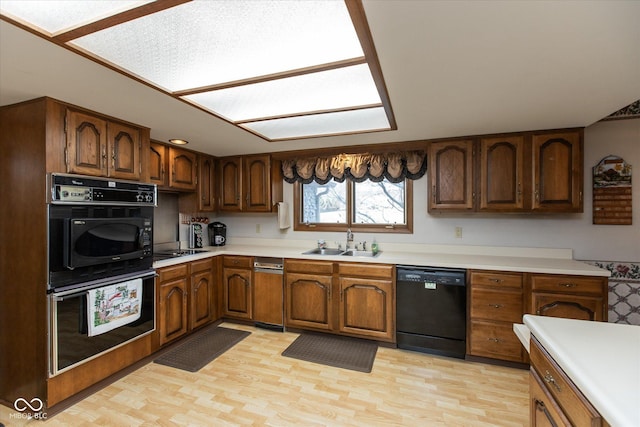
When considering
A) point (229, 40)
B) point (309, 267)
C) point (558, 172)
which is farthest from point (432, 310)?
point (229, 40)

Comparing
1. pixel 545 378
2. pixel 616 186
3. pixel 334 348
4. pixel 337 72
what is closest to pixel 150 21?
pixel 337 72

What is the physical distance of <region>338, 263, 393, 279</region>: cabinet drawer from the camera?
285 centimetres

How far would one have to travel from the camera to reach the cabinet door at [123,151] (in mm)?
2293

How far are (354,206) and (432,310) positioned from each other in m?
1.49

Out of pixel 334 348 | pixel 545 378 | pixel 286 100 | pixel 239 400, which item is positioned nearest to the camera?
pixel 545 378

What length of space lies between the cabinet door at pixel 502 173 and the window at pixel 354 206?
2.60 ft

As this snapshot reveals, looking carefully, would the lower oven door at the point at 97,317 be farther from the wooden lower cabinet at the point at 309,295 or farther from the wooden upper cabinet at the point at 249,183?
the wooden upper cabinet at the point at 249,183

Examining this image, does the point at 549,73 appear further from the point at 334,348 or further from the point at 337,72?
the point at 334,348

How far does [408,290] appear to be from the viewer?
276 cm

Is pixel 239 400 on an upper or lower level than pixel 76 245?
lower

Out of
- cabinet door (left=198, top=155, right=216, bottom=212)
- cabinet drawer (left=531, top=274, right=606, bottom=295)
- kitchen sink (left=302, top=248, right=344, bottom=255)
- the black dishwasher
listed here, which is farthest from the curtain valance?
cabinet drawer (left=531, top=274, right=606, bottom=295)

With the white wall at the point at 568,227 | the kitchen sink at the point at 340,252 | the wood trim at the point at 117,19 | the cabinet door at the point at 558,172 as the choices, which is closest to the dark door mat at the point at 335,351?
the kitchen sink at the point at 340,252

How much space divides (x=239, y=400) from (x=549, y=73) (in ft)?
9.35

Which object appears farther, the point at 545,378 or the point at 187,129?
the point at 187,129
